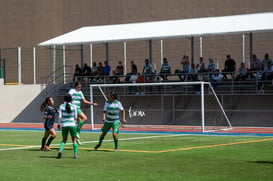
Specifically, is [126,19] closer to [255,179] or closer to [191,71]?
[191,71]

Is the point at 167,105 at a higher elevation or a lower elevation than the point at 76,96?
lower

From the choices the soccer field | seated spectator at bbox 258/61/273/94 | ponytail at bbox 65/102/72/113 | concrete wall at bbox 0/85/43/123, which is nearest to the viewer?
the soccer field

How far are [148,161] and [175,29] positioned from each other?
70.6ft

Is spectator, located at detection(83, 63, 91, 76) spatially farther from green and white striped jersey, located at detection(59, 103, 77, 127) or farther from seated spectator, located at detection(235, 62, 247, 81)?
green and white striped jersey, located at detection(59, 103, 77, 127)

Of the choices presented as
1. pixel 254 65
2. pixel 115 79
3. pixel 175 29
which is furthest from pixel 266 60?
pixel 115 79

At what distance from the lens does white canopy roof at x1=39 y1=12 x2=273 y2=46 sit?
35403 mm

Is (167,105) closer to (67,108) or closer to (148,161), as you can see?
(67,108)

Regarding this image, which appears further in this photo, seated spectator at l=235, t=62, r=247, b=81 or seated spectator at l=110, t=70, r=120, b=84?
seated spectator at l=110, t=70, r=120, b=84

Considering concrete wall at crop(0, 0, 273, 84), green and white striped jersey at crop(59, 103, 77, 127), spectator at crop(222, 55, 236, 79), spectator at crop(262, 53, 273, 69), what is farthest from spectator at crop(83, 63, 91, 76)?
green and white striped jersey at crop(59, 103, 77, 127)

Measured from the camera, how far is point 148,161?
1731 centimetres

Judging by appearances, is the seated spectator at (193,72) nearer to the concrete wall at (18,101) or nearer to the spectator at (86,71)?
the spectator at (86,71)

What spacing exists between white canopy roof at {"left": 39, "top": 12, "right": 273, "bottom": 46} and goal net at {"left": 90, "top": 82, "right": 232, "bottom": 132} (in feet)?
9.01

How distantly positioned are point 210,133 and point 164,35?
9.34 metres

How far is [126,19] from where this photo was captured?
4650cm
